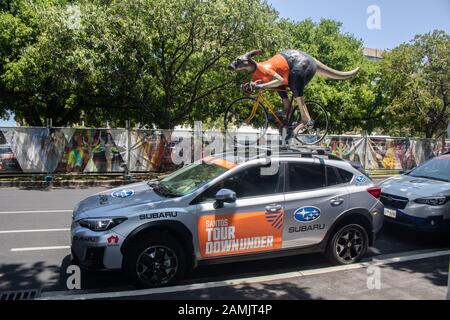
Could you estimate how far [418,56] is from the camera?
23.3 meters

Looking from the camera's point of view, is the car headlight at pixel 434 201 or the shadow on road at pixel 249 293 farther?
the car headlight at pixel 434 201

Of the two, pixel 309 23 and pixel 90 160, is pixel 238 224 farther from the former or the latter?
pixel 309 23

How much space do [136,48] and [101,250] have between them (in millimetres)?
12423

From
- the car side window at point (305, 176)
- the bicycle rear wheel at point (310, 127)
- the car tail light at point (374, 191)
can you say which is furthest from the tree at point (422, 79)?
the car side window at point (305, 176)

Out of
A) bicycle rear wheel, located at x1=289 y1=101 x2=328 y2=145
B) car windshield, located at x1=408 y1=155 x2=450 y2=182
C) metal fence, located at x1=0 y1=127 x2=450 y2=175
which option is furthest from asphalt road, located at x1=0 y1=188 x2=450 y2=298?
metal fence, located at x1=0 y1=127 x2=450 y2=175

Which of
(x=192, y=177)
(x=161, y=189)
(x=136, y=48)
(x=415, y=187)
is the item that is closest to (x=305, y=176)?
(x=192, y=177)

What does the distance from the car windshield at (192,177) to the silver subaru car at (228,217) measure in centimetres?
2

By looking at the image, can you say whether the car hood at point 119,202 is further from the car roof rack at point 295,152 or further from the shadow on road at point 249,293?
the car roof rack at point 295,152

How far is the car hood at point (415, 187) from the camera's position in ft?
22.5

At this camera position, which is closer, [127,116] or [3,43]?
[3,43]

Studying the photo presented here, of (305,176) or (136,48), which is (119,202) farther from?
(136,48)

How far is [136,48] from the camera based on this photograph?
50.2 ft
